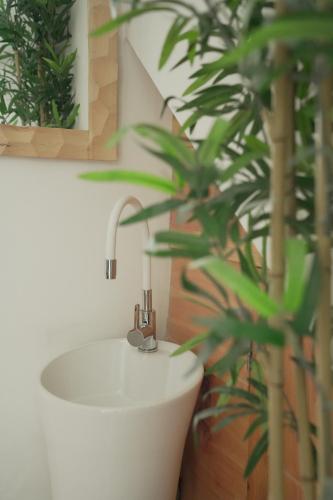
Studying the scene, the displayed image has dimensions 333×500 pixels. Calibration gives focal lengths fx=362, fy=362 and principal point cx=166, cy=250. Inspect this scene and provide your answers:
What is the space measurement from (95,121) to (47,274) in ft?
1.77

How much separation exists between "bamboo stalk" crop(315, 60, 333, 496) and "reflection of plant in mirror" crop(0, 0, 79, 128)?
1.01 m

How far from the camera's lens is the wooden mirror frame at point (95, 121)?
1142 mm

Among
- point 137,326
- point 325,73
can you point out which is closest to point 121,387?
point 137,326

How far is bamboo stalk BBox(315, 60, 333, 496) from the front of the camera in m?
0.40

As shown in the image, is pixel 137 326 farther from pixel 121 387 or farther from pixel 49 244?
pixel 49 244

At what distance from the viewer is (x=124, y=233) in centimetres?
132

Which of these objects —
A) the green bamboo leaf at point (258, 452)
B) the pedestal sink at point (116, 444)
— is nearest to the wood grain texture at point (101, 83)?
the pedestal sink at point (116, 444)

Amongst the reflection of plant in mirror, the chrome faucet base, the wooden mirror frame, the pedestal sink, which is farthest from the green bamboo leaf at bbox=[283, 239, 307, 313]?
the reflection of plant in mirror

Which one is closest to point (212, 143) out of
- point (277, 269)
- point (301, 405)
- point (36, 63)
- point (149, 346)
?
point (277, 269)

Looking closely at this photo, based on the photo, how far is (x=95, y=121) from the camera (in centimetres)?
122

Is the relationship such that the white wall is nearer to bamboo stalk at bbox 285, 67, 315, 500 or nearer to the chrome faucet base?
the chrome faucet base

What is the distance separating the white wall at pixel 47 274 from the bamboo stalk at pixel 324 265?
944 millimetres

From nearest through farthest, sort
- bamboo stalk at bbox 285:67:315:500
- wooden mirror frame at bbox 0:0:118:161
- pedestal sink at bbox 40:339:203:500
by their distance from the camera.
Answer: bamboo stalk at bbox 285:67:315:500 < pedestal sink at bbox 40:339:203:500 < wooden mirror frame at bbox 0:0:118:161

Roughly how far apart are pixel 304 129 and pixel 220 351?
731 mm
